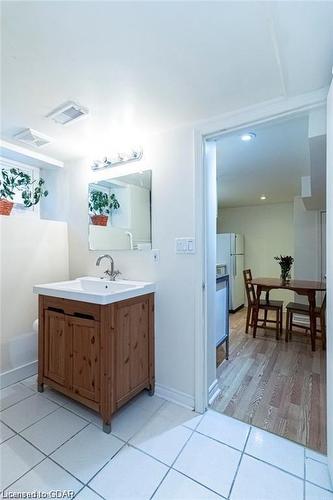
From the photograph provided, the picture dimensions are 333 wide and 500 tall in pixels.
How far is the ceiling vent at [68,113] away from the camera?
1657 mm

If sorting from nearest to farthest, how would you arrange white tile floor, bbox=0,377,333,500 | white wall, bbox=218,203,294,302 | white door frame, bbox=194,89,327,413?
white tile floor, bbox=0,377,333,500
white door frame, bbox=194,89,327,413
white wall, bbox=218,203,294,302

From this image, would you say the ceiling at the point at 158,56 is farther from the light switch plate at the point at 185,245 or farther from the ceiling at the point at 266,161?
the light switch plate at the point at 185,245

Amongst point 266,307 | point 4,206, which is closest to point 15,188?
point 4,206

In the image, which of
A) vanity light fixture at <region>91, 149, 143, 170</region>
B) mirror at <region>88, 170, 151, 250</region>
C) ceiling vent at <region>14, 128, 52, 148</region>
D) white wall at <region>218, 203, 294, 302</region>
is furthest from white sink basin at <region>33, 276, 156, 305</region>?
white wall at <region>218, 203, 294, 302</region>

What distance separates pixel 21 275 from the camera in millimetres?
2322

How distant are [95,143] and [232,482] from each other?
2.62 m

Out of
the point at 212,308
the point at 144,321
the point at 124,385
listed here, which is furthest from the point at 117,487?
the point at 212,308

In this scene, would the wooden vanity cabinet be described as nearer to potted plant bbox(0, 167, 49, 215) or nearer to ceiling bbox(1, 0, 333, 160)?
potted plant bbox(0, 167, 49, 215)

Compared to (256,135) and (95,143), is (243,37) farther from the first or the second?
(95,143)

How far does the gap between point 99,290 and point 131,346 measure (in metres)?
0.65

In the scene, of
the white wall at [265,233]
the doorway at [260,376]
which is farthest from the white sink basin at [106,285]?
the white wall at [265,233]

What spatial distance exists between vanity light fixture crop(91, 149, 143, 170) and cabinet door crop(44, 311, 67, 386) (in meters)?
1.43

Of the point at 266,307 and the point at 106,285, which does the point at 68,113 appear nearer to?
the point at 106,285

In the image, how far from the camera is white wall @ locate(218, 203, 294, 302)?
17.6 ft
